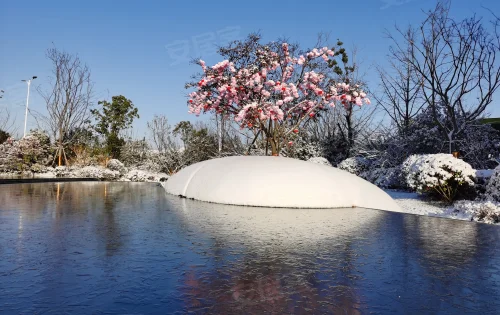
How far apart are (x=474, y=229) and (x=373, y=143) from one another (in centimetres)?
1477

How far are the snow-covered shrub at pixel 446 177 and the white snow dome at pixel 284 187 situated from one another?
2381 millimetres

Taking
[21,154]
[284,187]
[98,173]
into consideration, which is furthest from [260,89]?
[21,154]

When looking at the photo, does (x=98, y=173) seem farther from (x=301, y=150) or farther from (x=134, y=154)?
(x=301, y=150)

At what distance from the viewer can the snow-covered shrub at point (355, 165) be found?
2003 centimetres

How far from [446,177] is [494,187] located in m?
1.37

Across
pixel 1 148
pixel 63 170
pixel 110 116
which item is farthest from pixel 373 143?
pixel 110 116

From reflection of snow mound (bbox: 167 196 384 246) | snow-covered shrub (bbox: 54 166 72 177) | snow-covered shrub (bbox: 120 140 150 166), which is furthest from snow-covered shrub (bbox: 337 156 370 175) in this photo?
snow-covered shrub (bbox: 54 166 72 177)

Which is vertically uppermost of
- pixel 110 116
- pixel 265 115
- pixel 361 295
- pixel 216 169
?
pixel 110 116

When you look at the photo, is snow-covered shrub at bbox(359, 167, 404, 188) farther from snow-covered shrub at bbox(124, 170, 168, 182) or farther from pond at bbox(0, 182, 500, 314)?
snow-covered shrub at bbox(124, 170, 168, 182)

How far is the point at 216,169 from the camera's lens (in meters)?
11.8

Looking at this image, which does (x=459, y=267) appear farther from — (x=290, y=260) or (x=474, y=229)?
(x=474, y=229)

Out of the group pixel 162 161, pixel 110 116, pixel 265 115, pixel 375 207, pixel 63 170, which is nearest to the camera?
pixel 375 207

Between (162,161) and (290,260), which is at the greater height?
(162,161)

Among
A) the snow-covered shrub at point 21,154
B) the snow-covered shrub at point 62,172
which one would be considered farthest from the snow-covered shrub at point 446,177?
the snow-covered shrub at point 21,154
